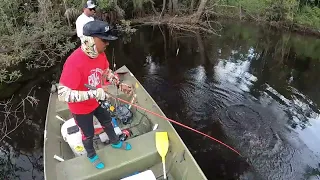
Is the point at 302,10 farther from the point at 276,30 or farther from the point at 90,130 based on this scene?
the point at 90,130

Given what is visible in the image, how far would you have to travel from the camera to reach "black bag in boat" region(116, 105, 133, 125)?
15.9ft

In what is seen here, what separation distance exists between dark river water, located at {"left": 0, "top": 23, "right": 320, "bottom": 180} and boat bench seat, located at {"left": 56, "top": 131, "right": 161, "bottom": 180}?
1.50m

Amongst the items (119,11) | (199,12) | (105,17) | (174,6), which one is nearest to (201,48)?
(199,12)

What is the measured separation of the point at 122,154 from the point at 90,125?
0.68 meters

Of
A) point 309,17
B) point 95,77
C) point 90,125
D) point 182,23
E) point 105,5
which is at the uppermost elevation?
point 95,77

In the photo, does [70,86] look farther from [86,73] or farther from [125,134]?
[125,134]

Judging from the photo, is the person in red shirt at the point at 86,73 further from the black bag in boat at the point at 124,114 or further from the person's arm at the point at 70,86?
the black bag in boat at the point at 124,114

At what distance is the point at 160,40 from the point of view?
1103 centimetres

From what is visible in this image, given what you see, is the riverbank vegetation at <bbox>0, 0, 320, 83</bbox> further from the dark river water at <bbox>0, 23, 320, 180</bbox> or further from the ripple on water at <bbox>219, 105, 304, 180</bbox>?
the ripple on water at <bbox>219, 105, 304, 180</bbox>

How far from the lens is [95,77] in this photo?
10.2 ft

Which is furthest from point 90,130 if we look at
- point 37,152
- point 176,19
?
point 176,19

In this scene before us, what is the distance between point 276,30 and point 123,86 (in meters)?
9.95

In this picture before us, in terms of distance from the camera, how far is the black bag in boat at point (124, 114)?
485cm

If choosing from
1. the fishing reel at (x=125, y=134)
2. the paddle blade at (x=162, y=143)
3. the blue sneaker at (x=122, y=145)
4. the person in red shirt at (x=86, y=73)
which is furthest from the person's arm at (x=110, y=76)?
the fishing reel at (x=125, y=134)
